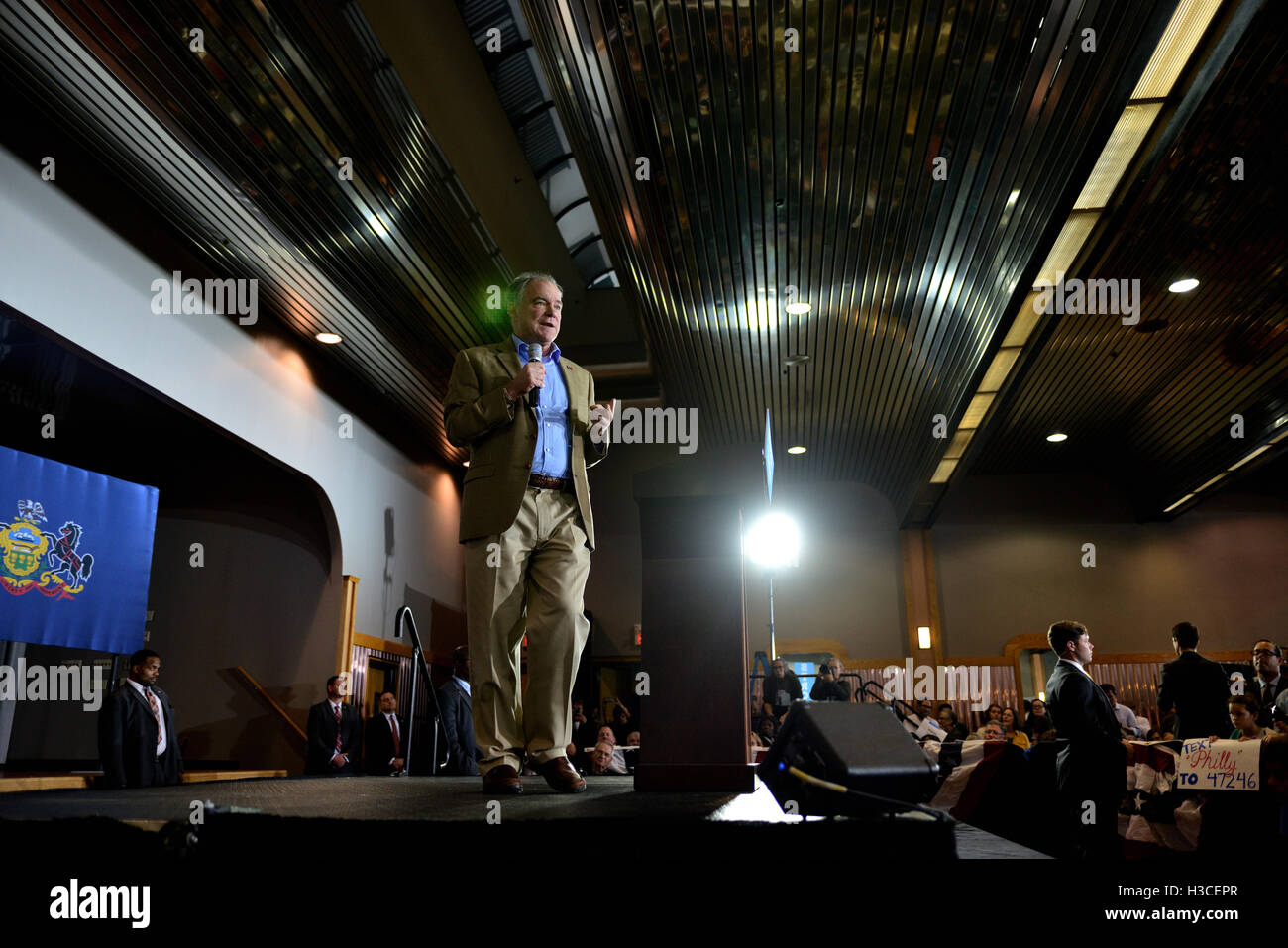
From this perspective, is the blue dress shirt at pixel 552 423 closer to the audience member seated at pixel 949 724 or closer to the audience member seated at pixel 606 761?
the audience member seated at pixel 606 761

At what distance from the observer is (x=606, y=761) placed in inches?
279

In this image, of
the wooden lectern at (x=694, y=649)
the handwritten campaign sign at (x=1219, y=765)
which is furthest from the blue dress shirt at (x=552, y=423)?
the handwritten campaign sign at (x=1219, y=765)

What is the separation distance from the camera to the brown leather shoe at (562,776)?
2076mm

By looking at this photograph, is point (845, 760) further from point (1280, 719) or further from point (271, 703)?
point (271, 703)

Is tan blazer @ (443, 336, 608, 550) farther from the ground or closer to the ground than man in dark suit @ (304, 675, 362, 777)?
farther from the ground

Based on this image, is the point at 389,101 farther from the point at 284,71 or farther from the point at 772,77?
the point at 772,77

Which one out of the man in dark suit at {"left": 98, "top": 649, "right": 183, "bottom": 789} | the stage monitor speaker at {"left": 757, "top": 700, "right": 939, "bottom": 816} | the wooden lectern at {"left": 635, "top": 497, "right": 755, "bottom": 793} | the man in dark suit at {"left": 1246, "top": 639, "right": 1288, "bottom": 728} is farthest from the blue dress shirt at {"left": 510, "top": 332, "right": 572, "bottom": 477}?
the man in dark suit at {"left": 1246, "top": 639, "right": 1288, "bottom": 728}

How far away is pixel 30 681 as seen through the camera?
8.05 meters

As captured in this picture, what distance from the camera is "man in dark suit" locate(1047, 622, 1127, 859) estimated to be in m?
4.05

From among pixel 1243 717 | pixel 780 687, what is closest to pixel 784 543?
pixel 780 687

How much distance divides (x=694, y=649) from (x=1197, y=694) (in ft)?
14.1

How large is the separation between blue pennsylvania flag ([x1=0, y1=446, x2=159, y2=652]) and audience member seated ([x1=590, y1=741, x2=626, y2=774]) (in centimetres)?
344

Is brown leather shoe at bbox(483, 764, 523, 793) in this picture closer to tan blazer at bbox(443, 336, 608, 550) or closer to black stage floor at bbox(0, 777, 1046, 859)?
black stage floor at bbox(0, 777, 1046, 859)

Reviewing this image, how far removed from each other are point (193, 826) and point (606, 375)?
320 inches
